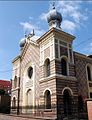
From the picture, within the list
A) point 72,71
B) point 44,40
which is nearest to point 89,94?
point 72,71

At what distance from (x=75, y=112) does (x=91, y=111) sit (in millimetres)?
7799

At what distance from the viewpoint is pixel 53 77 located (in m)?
18.8

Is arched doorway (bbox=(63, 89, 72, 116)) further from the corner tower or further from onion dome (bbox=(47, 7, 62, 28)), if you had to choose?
onion dome (bbox=(47, 7, 62, 28))

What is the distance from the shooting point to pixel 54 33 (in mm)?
20203

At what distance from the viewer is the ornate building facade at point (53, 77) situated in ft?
61.8

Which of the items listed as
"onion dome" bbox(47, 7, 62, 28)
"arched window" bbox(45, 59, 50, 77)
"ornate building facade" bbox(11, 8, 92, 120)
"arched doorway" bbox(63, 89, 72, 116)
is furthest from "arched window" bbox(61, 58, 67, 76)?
"onion dome" bbox(47, 7, 62, 28)

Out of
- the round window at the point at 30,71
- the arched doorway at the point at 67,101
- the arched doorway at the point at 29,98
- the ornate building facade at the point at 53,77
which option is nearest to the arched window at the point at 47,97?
the ornate building facade at the point at 53,77

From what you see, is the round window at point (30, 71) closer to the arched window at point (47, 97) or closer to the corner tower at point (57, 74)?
the corner tower at point (57, 74)

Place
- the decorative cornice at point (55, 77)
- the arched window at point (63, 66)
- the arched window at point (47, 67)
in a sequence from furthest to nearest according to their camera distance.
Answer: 1. the arched window at point (47, 67)
2. the arched window at point (63, 66)
3. the decorative cornice at point (55, 77)

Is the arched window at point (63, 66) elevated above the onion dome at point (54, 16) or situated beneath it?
situated beneath

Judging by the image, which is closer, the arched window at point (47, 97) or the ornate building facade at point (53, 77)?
the ornate building facade at point (53, 77)

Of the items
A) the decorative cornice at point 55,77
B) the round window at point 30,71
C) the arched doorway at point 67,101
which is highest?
the round window at point 30,71

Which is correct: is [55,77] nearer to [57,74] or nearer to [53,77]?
[53,77]

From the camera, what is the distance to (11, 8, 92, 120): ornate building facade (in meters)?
18.8
